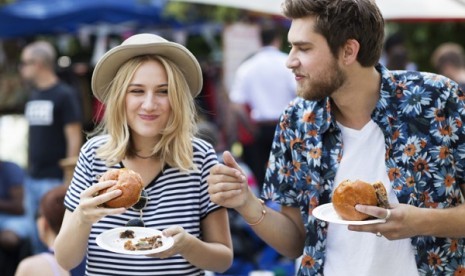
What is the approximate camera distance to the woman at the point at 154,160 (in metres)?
3.46

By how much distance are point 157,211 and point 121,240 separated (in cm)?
29

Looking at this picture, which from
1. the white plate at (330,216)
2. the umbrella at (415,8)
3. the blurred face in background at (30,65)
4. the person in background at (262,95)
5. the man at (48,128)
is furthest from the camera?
the person in background at (262,95)

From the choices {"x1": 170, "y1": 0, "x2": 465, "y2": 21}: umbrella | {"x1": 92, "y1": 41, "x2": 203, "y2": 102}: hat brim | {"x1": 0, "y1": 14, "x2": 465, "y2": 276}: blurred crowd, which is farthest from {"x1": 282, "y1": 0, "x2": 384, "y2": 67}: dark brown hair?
{"x1": 0, "y1": 14, "x2": 465, "y2": 276}: blurred crowd

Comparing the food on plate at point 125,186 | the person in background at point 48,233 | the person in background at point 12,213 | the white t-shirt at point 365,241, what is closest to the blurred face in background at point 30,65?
the person in background at point 12,213

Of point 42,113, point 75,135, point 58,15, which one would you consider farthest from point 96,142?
point 58,15

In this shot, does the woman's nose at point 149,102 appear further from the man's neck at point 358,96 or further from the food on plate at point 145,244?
the man's neck at point 358,96

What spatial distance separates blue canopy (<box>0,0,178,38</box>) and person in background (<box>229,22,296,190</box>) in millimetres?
3136

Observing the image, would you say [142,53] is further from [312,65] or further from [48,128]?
[48,128]

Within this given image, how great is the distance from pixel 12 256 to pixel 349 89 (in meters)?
4.80

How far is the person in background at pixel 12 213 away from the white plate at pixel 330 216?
470 centimetres

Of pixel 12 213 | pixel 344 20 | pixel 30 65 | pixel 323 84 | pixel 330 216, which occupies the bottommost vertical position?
pixel 12 213

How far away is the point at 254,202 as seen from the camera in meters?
3.39

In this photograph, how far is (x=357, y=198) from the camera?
3031 mm

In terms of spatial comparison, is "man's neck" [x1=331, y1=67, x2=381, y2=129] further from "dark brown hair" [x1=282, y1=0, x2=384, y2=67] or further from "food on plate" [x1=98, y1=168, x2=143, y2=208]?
"food on plate" [x1=98, y1=168, x2=143, y2=208]
